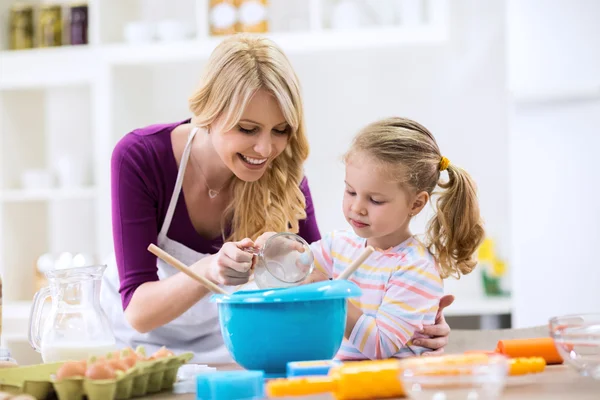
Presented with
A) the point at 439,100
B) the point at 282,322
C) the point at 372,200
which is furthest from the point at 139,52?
the point at 282,322

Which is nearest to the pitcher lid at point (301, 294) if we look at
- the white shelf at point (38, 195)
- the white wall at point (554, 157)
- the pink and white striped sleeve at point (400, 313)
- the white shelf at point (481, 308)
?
the pink and white striped sleeve at point (400, 313)

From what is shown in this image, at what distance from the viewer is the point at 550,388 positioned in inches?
38.5

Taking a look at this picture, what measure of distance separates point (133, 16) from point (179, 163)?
7.24 ft

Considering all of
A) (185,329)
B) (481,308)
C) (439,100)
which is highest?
(439,100)

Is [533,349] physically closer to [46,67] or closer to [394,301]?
[394,301]

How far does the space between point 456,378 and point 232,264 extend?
1.96ft

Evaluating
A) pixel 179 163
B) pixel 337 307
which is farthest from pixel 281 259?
pixel 179 163

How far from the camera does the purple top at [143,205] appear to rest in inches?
71.1

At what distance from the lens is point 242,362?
3.86ft

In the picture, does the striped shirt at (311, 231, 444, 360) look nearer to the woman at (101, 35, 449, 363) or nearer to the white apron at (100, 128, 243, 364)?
the woman at (101, 35, 449, 363)

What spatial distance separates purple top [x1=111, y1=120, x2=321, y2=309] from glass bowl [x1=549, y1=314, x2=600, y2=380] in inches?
40.1

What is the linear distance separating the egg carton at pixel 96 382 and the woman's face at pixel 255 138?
2.11 ft

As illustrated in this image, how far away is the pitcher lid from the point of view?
1.12 metres

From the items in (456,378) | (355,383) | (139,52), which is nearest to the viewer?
(456,378)
